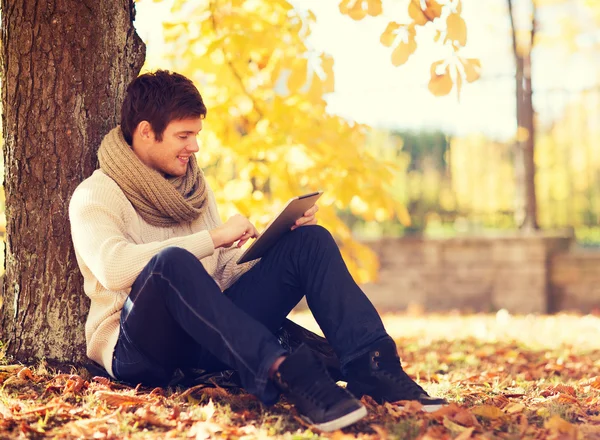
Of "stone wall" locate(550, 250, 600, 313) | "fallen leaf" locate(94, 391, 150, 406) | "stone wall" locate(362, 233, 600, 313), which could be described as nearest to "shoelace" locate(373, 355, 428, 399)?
"fallen leaf" locate(94, 391, 150, 406)

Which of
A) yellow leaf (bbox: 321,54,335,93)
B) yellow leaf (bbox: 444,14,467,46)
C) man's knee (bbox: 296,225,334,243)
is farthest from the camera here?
yellow leaf (bbox: 321,54,335,93)

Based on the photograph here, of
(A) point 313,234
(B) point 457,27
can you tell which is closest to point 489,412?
(A) point 313,234

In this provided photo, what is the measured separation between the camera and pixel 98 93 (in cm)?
333

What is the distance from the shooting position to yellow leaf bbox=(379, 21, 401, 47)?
3.47 m

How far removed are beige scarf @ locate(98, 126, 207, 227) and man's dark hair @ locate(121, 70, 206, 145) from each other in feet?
0.42

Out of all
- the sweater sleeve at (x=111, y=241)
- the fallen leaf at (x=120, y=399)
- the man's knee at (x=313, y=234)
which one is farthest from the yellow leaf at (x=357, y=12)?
the fallen leaf at (x=120, y=399)

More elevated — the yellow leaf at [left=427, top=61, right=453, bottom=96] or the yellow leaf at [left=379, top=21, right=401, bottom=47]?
the yellow leaf at [left=379, top=21, right=401, bottom=47]

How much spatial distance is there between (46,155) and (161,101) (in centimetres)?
61

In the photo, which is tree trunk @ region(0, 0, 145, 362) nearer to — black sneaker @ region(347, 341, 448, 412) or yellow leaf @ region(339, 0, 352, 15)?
yellow leaf @ region(339, 0, 352, 15)

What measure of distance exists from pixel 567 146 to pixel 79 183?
592 centimetres

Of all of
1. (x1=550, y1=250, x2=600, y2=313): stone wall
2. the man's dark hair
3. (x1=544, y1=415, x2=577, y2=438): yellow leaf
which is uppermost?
the man's dark hair

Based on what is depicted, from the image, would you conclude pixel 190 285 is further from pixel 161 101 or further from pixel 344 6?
pixel 344 6

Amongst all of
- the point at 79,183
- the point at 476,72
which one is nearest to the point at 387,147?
the point at 476,72

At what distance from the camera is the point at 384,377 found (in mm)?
2701
